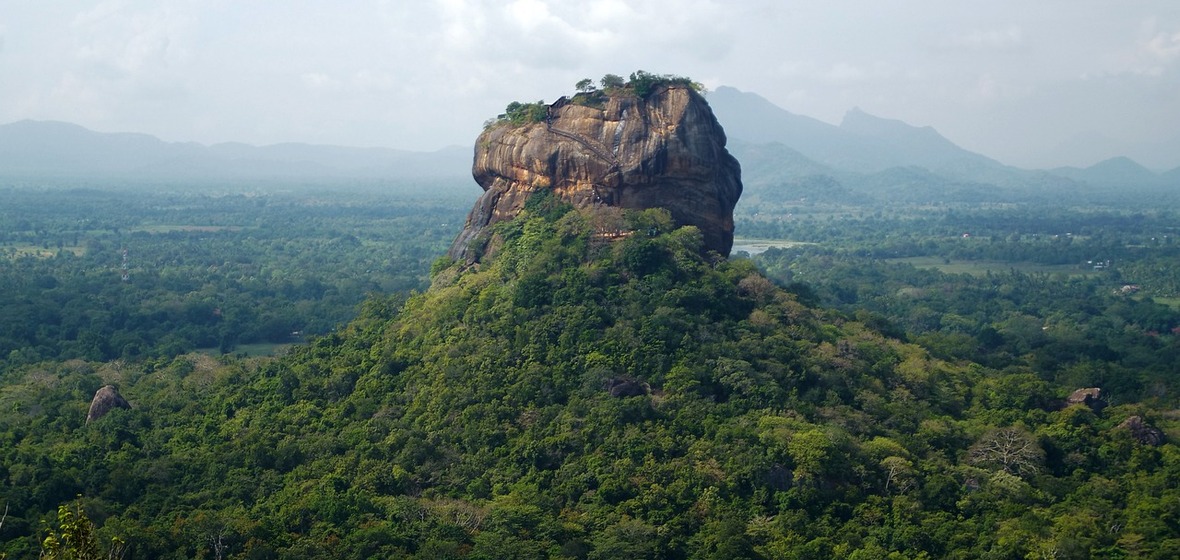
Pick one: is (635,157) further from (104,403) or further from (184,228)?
(184,228)

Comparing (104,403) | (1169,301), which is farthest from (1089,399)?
(1169,301)

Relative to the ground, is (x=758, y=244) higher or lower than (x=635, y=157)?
lower

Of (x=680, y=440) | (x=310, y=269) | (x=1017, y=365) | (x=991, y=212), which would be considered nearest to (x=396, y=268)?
(x=310, y=269)

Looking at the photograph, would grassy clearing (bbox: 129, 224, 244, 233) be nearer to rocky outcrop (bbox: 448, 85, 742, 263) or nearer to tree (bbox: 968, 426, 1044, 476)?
rocky outcrop (bbox: 448, 85, 742, 263)

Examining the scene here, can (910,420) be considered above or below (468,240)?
below

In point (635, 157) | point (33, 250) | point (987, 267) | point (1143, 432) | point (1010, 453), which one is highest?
point (635, 157)

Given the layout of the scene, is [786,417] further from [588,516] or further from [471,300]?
[471,300]
